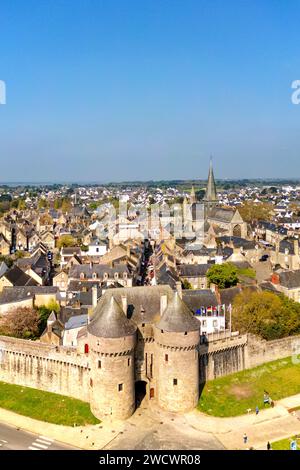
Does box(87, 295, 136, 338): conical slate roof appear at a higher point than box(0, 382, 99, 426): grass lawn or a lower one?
higher

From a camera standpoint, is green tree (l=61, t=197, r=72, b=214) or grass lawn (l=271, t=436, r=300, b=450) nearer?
grass lawn (l=271, t=436, r=300, b=450)

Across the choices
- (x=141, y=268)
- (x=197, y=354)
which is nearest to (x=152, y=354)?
(x=197, y=354)

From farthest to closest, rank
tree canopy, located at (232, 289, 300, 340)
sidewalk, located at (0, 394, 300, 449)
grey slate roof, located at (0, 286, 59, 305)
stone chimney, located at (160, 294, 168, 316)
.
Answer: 1. grey slate roof, located at (0, 286, 59, 305)
2. tree canopy, located at (232, 289, 300, 340)
3. stone chimney, located at (160, 294, 168, 316)
4. sidewalk, located at (0, 394, 300, 449)

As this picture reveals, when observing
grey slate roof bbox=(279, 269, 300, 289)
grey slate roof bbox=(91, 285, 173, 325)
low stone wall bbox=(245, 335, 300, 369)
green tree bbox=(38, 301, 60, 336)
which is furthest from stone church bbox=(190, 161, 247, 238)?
grey slate roof bbox=(91, 285, 173, 325)

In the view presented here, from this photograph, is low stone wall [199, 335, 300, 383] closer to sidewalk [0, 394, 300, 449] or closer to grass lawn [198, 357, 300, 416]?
grass lawn [198, 357, 300, 416]

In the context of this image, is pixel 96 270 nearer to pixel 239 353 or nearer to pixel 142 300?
pixel 142 300
